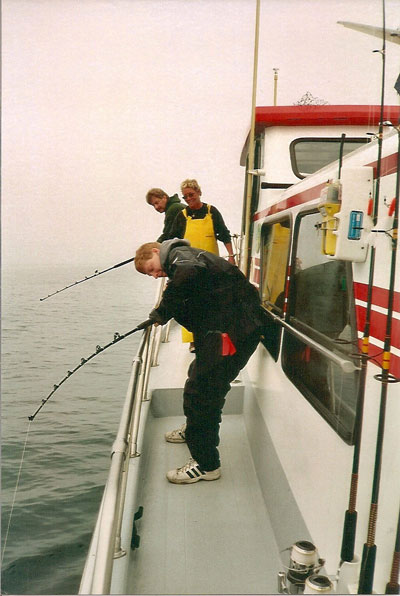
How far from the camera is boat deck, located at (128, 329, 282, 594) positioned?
204 centimetres

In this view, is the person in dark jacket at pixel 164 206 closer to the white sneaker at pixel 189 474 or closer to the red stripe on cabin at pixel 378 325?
the white sneaker at pixel 189 474

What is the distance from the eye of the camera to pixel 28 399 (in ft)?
29.1

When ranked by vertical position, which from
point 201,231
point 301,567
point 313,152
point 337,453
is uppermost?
point 313,152

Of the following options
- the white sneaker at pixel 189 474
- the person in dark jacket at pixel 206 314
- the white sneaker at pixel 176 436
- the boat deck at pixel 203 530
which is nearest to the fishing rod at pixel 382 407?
the boat deck at pixel 203 530

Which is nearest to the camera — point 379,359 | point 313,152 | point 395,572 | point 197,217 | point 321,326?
point 395,572

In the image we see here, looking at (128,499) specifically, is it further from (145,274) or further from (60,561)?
(60,561)

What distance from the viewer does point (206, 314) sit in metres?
2.35

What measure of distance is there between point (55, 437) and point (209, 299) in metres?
6.10

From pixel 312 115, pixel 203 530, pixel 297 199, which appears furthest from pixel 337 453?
pixel 312 115

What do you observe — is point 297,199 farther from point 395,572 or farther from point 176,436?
point 176,436

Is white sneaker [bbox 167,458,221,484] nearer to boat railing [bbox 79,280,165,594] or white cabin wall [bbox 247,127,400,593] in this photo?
white cabin wall [bbox 247,127,400,593]

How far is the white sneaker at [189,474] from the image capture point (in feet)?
8.86

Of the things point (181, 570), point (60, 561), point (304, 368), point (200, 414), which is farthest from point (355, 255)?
point (60, 561)

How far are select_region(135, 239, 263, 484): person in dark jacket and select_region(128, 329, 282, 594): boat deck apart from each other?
0.37 metres
